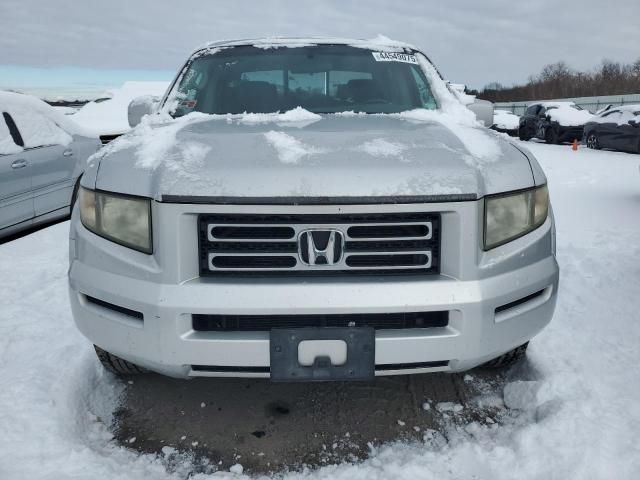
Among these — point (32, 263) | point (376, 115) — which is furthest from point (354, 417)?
point (32, 263)

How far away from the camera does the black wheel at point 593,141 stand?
15.6m

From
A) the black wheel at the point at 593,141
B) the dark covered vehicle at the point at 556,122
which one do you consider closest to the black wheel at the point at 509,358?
the black wheel at the point at 593,141

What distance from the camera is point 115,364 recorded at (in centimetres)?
258

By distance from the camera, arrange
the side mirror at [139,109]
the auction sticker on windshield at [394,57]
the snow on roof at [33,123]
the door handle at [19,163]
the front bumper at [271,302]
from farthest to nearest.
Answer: the snow on roof at [33,123] → the door handle at [19,163] → the auction sticker on windshield at [394,57] → the side mirror at [139,109] → the front bumper at [271,302]

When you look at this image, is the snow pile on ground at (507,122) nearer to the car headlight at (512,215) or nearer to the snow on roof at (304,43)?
the snow on roof at (304,43)

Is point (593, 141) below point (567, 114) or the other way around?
below

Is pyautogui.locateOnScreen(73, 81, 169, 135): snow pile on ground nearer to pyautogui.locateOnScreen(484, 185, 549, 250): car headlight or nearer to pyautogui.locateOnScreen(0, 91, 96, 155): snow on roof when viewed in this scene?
pyautogui.locateOnScreen(0, 91, 96, 155): snow on roof

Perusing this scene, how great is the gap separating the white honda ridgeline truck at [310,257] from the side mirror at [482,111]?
118 cm

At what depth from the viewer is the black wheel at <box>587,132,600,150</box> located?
15636mm

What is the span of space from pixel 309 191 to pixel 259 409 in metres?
1.15

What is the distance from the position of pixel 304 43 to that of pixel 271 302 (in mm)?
2155

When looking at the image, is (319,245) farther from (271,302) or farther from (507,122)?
(507,122)

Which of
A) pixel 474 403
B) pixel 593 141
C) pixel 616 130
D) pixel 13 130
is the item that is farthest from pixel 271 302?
pixel 593 141

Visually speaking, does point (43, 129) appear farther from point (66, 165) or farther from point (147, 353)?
point (147, 353)
